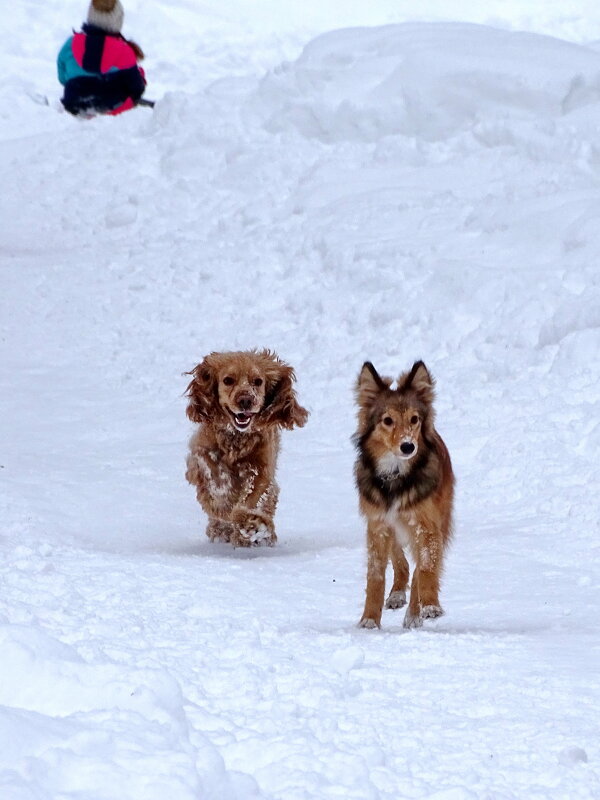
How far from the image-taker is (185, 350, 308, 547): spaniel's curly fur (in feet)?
30.3

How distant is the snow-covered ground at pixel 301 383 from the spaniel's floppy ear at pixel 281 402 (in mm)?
864

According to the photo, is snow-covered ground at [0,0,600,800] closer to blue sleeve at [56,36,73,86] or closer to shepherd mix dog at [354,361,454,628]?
shepherd mix dog at [354,361,454,628]

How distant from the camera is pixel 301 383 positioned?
13148 mm

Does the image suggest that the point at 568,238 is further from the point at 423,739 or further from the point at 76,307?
the point at 423,739

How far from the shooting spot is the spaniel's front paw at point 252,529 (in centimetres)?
919

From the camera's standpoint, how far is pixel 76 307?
52.4 ft

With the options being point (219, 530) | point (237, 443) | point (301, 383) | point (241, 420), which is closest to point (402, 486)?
point (241, 420)

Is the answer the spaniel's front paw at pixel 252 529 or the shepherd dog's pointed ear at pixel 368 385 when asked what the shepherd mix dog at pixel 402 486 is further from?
the spaniel's front paw at pixel 252 529

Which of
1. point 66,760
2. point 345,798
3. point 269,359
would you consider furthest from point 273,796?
point 269,359

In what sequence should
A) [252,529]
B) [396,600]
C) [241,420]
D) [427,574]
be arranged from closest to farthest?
[427,574] → [396,600] → [252,529] → [241,420]

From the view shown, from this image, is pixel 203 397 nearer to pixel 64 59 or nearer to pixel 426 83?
pixel 426 83

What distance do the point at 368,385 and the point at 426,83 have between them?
39.8ft

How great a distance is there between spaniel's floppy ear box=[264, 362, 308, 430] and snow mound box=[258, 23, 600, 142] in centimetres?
829

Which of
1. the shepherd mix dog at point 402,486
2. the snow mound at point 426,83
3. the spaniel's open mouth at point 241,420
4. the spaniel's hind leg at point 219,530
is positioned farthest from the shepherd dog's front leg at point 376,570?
the snow mound at point 426,83
